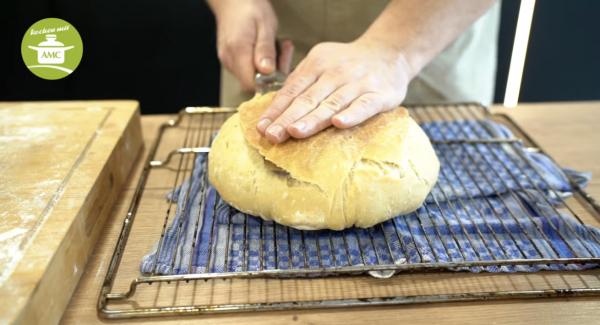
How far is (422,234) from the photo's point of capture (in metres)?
1.00

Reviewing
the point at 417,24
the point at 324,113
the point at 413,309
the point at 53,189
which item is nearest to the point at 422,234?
the point at 413,309

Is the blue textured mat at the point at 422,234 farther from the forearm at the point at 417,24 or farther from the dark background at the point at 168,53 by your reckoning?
the dark background at the point at 168,53

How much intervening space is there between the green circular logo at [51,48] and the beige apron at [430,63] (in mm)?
584

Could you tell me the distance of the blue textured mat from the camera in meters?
0.93

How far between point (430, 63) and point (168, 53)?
117 centimetres

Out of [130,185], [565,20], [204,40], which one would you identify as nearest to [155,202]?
[130,185]

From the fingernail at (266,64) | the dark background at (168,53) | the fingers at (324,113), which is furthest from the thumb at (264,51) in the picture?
the dark background at (168,53)

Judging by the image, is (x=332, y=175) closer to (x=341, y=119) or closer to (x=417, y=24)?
(x=341, y=119)

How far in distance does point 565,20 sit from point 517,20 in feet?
0.82

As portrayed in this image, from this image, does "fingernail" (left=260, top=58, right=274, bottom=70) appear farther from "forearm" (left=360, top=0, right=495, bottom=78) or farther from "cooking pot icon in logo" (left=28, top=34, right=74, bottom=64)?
"cooking pot icon in logo" (left=28, top=34, right=74, bottom=64)

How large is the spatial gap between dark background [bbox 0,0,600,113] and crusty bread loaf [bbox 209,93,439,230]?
46cm

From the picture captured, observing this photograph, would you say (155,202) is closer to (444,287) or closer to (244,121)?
(244,121)

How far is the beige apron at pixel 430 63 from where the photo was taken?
4.92ft

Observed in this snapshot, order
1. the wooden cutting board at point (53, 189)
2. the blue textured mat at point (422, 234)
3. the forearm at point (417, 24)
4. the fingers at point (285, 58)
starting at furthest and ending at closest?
the fingers at point (285, 58), the forearm at point (417, 24), the blue textured mat at point (422, 234), the wooden cutting board at point (53, 189)
